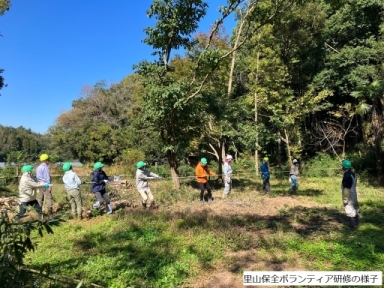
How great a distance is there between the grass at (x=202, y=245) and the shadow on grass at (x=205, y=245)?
2cm

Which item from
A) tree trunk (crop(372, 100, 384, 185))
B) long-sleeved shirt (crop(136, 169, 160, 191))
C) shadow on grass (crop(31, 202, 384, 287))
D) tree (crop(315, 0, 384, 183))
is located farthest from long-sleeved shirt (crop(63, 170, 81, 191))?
tree (crop(315, 0, 384, 183))

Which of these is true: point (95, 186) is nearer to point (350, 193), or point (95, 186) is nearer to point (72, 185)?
point (72, 185)

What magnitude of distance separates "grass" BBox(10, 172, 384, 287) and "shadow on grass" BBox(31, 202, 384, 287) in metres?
0.02

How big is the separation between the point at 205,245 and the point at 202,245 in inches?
2.3

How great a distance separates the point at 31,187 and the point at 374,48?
20601mm

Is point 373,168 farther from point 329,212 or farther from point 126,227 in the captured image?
point 126,227

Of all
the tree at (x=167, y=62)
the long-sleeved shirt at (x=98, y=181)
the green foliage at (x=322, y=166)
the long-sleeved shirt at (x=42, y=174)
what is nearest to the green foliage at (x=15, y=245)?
the long-sleeved shirt at (x=98, y=181)

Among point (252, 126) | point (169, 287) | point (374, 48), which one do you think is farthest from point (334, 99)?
point (169, 287)

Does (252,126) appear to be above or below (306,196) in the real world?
above

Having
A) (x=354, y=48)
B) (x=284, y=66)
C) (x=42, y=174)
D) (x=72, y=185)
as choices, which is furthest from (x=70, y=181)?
(x=354, y=48)

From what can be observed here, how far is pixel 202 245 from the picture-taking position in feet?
20.1

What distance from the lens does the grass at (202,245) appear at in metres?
5.02

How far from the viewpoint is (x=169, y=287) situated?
179 inches

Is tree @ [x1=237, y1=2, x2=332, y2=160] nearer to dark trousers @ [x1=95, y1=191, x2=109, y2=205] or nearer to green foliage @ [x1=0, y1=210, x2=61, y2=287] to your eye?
dark trousers @ [x1=95, y1=191, x2=109, y2=205]
